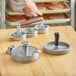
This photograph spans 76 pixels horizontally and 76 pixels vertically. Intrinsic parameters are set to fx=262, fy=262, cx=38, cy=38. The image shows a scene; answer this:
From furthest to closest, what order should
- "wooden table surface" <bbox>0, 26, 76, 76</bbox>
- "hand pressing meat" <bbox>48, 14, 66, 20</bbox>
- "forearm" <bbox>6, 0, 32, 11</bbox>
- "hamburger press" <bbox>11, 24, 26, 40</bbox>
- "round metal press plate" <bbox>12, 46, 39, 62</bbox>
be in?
"hand pressing meat" <bbox>48, 14, 66, 20</bbox> → "forearm" <bbox>6, 0, 32, 11</bbox> → "hamburger press" <bbox>11, 24, 26, 40</bbox> → "round metal press plate" <bbox>12, 46, 39, 62</bbox> → "wooden table surface" <bbox>0, 26, 76, 76</bbox>

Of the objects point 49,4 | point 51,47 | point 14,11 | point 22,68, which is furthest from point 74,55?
point 49,4

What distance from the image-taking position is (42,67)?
1410 millimetres

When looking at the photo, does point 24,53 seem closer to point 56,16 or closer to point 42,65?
point 42,65

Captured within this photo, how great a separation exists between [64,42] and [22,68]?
412mm

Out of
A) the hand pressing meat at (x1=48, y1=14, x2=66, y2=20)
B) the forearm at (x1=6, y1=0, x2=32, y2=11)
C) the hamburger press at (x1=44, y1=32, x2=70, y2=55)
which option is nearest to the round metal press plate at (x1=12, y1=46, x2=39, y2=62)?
the hamburger press at (x1=44, y1=32, x2=70, y2=55)

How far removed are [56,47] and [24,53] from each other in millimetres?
226

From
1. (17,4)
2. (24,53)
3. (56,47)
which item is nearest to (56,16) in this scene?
(17,4)

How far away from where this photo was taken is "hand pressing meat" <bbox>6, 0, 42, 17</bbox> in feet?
9.66

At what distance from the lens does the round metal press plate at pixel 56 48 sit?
1.57 m

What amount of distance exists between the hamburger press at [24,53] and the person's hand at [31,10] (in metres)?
1.40

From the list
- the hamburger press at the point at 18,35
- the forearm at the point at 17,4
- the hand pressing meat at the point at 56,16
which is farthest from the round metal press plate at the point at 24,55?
the hand pressing meat at the point at 56,16

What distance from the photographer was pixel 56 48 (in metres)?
1.62

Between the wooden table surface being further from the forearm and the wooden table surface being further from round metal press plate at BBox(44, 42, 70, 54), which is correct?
the forearm

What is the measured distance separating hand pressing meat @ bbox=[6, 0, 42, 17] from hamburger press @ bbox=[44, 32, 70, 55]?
134 cm
